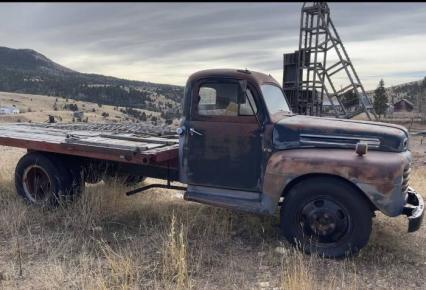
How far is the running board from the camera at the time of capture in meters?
4.78

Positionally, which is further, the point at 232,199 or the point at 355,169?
the point at 232,199

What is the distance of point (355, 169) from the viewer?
170 inches

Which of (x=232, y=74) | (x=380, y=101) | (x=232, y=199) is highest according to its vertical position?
(x=380, y=101)

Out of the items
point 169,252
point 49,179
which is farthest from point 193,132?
point 49,179

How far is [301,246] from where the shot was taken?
456 cm

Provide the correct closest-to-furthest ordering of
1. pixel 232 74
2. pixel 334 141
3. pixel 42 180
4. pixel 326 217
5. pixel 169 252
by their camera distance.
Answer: pixel 169 252 → pixel 326 217 → pixel 334 141 → pixel 232 74 → pixel 42 180

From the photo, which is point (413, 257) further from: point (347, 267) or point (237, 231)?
point (237, 231)

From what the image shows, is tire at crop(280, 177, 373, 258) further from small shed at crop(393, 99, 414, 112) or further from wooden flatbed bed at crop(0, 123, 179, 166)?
small shed at crop(393, 99, 414, 112)

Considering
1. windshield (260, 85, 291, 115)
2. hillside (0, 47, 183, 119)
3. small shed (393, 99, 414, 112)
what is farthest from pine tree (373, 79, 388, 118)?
windshield (260, 85, 291, 115)

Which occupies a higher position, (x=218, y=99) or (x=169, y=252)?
(x=218, y=99)

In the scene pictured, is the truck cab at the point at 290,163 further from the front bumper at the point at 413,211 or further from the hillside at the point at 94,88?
the hillside at the point at 94,88

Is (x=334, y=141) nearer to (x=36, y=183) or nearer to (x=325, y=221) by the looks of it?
(x=325, y=221)

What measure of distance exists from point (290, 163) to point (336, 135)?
1.89 feet

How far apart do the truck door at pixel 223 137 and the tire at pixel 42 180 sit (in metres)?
1.87
